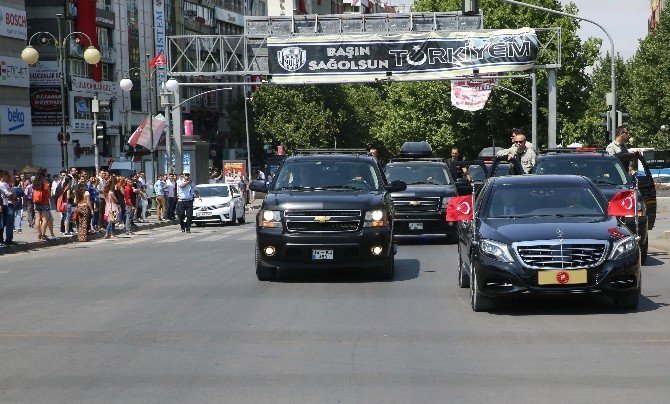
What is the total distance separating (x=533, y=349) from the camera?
1112 cm

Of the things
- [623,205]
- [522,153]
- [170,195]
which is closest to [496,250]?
[623,205]

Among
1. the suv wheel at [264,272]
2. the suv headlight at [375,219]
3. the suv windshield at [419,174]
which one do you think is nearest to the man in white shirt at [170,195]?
the suv windshield at [419,174]

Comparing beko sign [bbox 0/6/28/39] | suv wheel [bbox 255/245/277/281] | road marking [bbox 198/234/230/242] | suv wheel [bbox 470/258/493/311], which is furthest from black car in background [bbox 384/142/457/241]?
beko sign [bbox 0/6/28/39]

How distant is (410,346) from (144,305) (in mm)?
4976

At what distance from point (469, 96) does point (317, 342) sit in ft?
204

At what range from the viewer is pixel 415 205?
27.5m

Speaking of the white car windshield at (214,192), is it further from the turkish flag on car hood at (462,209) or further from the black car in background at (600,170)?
the turkish flag on car hood at (462,209)

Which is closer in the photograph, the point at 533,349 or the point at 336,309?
the point at 533,349

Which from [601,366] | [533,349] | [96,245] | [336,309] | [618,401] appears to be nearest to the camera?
[618,401]

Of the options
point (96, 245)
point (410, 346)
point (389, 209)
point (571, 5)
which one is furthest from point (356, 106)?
point (410, 346)

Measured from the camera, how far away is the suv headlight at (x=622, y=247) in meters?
13.4

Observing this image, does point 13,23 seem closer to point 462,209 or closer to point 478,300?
point 462,209

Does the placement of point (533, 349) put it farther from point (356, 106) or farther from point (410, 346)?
point (356, 106)

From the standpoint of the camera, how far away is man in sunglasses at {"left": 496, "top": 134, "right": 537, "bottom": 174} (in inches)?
881
